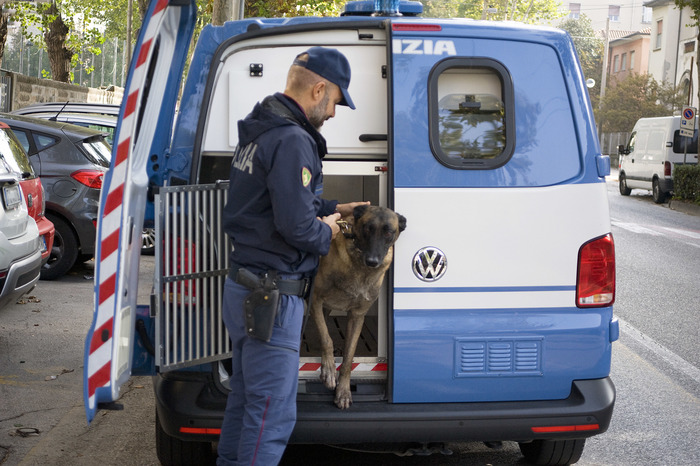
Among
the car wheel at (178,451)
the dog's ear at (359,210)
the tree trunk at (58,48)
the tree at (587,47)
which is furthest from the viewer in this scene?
the tree at (587,47)

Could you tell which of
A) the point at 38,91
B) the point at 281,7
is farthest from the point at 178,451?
the point at 38,91

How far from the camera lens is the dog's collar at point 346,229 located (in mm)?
4026

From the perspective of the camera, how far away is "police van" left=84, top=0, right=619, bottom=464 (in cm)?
395

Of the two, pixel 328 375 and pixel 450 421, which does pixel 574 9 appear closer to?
pixel 328 375

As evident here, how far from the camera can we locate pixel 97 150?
33.6ft

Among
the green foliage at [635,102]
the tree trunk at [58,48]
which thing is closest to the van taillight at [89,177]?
the tree trunk at [58,48]

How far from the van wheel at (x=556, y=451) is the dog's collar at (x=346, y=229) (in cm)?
149

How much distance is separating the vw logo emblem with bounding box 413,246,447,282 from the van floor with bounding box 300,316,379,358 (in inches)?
44.8

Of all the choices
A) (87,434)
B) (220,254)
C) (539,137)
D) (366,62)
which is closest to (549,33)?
(539,137)

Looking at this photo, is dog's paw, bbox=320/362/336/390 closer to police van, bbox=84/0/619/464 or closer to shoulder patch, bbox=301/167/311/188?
police van, bbox=84/0/619/464

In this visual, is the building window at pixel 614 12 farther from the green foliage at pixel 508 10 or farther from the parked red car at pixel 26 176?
the parked red car at pixel 26 176

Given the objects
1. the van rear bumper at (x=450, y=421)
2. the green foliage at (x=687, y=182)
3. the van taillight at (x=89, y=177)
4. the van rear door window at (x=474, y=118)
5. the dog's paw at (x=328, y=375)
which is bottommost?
the green foliage at (x=687, y=182)

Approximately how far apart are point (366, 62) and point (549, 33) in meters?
0.86

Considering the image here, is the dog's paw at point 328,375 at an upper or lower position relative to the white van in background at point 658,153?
upper
